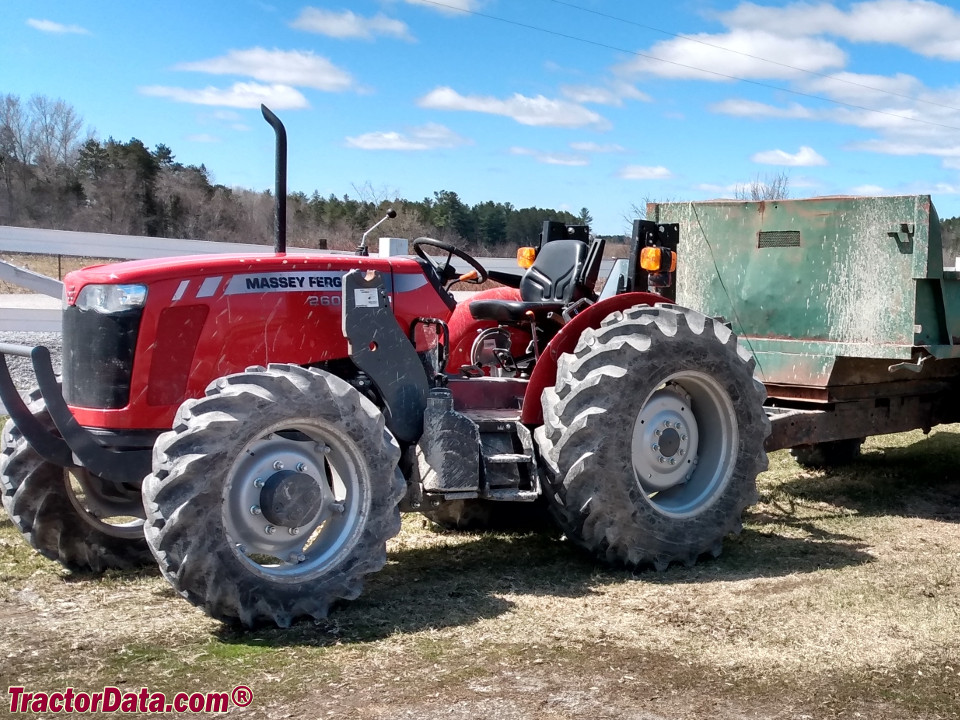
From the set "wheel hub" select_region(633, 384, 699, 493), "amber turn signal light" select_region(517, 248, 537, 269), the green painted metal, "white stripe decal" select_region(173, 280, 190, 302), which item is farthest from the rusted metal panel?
"white stripe decal" select_region(173, 280, 190, 302)

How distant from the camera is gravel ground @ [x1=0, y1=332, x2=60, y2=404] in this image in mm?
10121

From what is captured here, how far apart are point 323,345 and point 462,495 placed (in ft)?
3.20

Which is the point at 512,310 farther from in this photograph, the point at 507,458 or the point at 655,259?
the point at 507,458

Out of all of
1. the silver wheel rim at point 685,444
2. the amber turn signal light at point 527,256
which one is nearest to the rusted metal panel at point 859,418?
the silver wheel rim at point 685,444

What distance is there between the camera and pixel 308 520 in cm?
441

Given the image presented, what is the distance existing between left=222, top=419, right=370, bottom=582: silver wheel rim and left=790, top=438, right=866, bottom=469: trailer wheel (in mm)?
4730

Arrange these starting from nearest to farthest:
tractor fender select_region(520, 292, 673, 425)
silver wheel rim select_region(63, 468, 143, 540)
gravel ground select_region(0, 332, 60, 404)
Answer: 1. silver wheel rim select_region(63, 468, 143, 540)
2. tractor fender select_region(520, 292, 673, 425)
3. gravel ground select_region(0, 332, 60, 404)

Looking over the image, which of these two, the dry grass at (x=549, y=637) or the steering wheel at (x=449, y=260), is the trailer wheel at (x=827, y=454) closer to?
the dry grass at (x=549, y=637)

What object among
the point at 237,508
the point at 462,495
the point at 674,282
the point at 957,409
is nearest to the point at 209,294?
the point at 237,508

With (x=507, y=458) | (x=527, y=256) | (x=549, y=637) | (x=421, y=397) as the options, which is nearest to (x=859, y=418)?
(x=527, y=256)

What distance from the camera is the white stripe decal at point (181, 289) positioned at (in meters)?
4.55

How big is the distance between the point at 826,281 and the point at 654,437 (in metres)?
1.99

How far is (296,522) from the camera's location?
14.2ft

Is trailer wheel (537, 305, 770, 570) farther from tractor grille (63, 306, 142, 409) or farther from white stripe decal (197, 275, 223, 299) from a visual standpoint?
tractor grille (63, 306, 142, 409)
